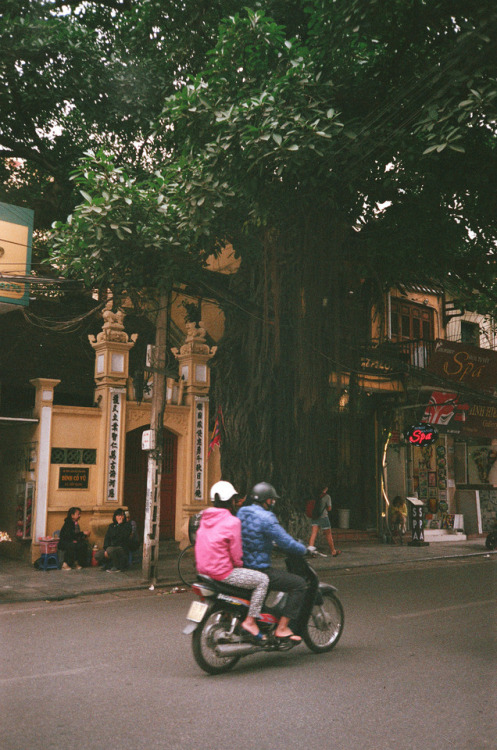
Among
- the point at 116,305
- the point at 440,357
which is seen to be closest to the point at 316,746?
the point at 116,305

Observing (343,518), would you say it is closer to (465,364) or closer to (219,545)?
(465,364)

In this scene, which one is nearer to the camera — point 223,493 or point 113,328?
point 223,493

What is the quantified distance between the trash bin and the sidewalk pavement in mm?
1410

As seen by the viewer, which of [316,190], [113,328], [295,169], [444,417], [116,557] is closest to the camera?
[295,169]

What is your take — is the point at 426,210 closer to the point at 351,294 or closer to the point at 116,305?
the point at 351,294

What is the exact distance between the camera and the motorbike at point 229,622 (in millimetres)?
5500

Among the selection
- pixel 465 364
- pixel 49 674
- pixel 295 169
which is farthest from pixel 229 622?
pixel 465 364

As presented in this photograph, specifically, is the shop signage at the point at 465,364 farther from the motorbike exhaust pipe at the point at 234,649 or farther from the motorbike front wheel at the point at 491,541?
the motorbike exhaust pipe at the point at 234,649

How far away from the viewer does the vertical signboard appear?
12.3 meters

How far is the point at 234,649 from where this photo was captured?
18.3ft

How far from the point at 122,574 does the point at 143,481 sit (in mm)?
4049

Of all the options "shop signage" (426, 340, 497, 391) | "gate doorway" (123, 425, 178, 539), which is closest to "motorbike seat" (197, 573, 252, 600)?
"gate doorway" (123, 425, 178, 539)

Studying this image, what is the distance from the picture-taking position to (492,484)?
23359 mm

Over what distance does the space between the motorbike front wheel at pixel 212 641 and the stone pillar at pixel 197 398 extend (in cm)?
933
